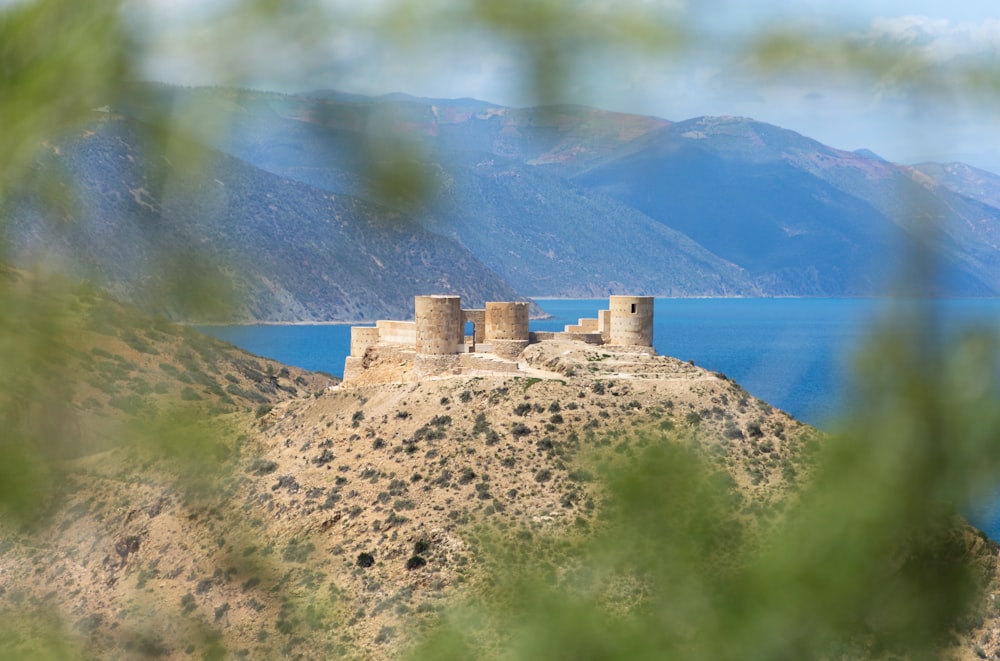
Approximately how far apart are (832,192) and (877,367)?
4.98ft

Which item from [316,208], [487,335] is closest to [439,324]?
[487,335]

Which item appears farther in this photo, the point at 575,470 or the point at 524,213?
the point at 524,213

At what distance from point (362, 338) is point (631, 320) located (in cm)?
921

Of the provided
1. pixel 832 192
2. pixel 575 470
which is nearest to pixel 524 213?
pixel 832 192

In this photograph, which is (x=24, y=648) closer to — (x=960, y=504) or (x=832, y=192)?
(x=960, y=504)

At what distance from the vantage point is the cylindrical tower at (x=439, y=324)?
1266 inches

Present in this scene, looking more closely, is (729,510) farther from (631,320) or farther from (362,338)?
(362,338)

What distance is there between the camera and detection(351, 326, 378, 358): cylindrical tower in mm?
37250

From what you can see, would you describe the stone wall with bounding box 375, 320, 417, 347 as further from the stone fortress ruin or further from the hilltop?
the hilltop

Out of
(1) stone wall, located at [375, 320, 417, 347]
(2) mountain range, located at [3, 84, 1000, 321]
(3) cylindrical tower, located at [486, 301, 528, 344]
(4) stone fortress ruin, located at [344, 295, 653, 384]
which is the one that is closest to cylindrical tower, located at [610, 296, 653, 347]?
(4) stone fortress ruin, located at [344, 295, 653, 384]

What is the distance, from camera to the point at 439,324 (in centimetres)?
3241

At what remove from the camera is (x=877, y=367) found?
2.42 metres

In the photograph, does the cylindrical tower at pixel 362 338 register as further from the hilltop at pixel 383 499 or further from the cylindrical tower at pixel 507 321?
the cylindrical tower at pixel 507 321

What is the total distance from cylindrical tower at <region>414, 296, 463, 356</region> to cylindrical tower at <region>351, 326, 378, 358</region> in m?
4.39
